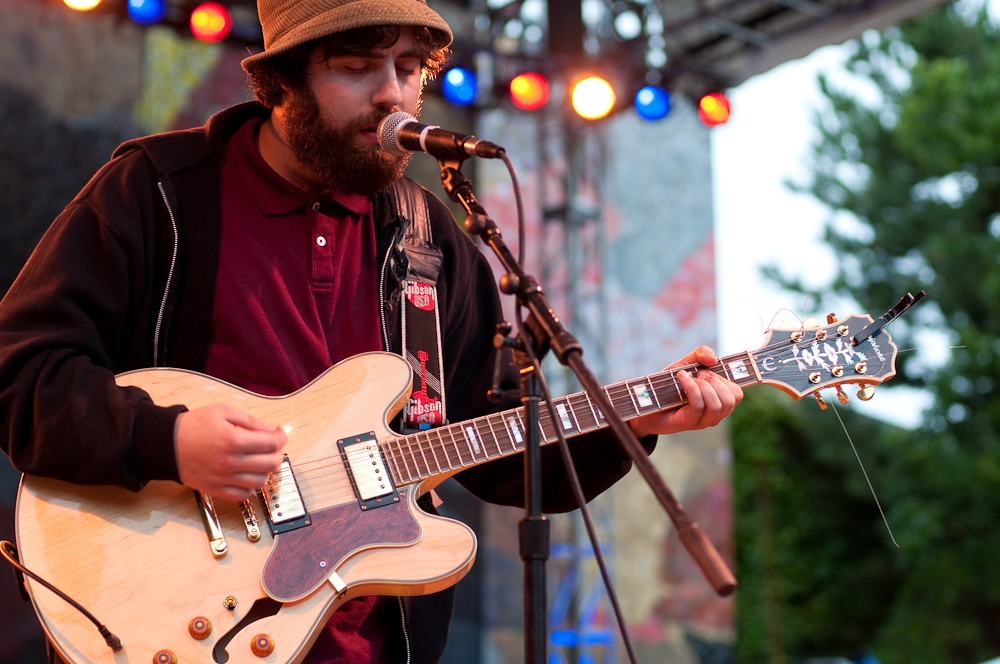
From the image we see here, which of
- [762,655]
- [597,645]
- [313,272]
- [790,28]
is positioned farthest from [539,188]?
[762,655]

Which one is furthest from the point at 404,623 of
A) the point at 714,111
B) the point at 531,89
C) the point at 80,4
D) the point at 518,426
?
the point at 714,111

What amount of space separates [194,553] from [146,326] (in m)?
0.51

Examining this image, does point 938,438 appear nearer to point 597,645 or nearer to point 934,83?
point 934,83

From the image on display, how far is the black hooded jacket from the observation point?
1873 millimetres

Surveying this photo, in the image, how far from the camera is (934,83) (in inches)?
565

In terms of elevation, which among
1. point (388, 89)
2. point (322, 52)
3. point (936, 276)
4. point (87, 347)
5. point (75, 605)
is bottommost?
point (75, 605)

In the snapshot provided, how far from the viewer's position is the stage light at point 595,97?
675 centimetres

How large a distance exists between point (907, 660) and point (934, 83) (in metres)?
8.36

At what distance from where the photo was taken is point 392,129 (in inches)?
80.0

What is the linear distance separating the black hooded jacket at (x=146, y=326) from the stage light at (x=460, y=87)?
14.4ft

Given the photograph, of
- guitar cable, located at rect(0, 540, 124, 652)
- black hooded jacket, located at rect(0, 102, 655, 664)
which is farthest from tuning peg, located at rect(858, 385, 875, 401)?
guitar cable, located at rect(0, 540, 124, 652)

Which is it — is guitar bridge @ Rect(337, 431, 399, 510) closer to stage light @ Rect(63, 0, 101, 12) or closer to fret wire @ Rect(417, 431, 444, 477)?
fret wire @ Rect(417, 431, 444, 477)

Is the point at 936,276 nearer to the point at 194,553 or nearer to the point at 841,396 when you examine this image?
the point at 841,396

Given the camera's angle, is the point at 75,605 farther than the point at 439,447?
No
